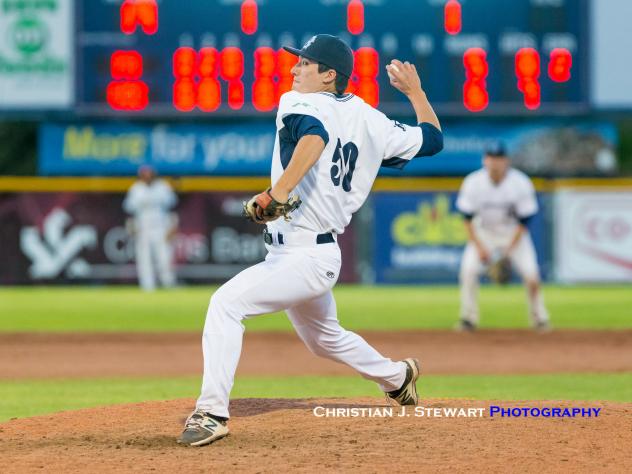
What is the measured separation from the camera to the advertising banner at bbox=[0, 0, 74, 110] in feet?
54.7

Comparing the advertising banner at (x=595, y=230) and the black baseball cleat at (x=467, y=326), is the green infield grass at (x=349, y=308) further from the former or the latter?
the black baseball cleat at (x=467, y=326)

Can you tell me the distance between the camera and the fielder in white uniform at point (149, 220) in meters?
17.6

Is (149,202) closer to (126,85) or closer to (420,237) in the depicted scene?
(126,85)

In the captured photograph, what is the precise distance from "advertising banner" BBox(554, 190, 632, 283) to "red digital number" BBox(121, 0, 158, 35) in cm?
658

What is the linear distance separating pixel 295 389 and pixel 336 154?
2918 millimetres

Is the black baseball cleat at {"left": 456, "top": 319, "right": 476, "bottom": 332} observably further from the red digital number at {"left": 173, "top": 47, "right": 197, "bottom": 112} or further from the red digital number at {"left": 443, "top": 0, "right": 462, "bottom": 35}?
the red digital number at {"left": 173, "top": 47, "right": 197, "bottom": 112}

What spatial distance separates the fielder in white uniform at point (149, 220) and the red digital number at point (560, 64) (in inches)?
226

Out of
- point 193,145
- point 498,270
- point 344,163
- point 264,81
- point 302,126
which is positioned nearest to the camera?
point 302,126

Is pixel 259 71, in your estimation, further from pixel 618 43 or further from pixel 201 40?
pixel 618 43

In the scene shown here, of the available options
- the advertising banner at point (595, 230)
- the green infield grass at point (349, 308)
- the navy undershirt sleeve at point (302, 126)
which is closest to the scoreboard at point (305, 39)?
the advertising banner at point (595, 230)

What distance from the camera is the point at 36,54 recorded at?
55.4ft

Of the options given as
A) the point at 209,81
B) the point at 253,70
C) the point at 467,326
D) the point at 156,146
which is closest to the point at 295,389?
the point at 467,326

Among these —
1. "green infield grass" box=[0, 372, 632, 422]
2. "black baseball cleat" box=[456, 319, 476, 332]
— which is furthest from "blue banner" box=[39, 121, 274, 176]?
"green infield grass" box=[0, 372, 632, 422]

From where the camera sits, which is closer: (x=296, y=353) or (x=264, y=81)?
(x=296, y=353)
